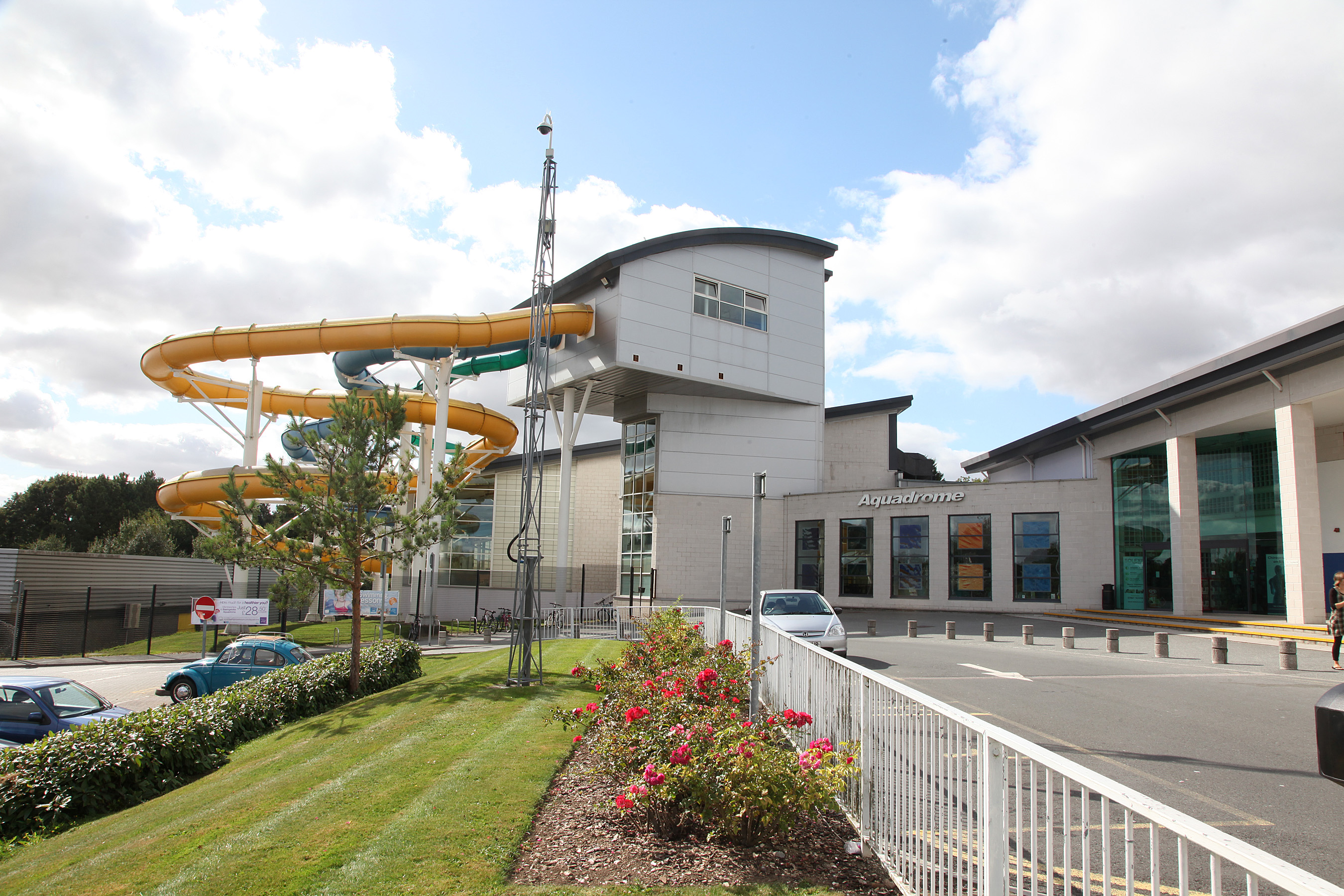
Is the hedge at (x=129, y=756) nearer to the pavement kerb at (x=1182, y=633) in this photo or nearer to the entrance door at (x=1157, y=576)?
the pavement kerb at (x=1182, y=633)

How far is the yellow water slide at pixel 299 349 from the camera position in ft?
96.7

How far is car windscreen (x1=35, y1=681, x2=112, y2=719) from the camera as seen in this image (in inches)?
460

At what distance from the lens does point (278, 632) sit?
3136cm

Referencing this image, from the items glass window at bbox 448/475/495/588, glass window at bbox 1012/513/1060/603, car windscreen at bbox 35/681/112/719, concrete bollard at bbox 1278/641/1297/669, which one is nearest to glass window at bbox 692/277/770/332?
glass window at bbox 1012/513/1060/603

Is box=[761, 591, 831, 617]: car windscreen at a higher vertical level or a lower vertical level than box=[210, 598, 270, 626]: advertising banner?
higher

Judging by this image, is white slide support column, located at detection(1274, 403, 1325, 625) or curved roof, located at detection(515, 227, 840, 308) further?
curved roof, located at detection(515, 227, 840, 308)

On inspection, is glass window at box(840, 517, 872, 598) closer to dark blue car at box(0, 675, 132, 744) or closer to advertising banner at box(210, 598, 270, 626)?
advertising banner at box(210, 598, 270, 626)

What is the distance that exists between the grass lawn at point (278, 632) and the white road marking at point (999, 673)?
2005 centimetres

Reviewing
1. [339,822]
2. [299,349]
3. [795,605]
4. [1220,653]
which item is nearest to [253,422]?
[299,349]

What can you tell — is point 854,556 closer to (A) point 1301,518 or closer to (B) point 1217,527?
(B) point 1217,527

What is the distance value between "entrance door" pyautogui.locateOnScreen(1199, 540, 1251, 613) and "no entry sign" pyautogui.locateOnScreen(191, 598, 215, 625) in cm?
3367

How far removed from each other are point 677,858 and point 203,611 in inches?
922

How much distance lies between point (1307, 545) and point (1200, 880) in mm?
23510

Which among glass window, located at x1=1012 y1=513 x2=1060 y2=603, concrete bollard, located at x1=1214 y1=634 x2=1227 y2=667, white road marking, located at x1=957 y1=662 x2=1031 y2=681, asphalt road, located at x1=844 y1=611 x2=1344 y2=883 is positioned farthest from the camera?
glass window, located at x1=1012 y1=513 x2=1060 y2=603
